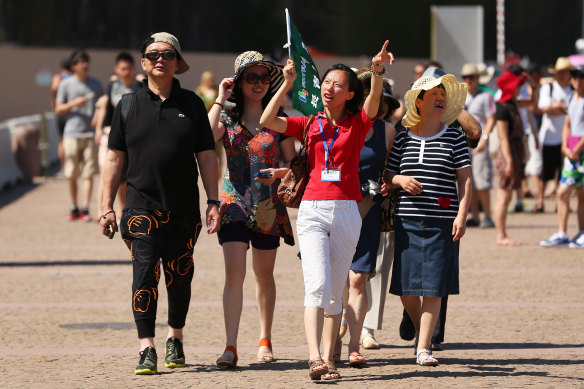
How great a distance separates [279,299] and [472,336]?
6.63 ft

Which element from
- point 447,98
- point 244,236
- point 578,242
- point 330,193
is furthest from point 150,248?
point 578,242

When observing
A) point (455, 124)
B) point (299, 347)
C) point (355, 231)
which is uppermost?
point (455, 124)

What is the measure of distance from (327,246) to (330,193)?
0.29 m

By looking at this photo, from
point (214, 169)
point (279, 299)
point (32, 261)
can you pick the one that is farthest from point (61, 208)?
point (214, 169)

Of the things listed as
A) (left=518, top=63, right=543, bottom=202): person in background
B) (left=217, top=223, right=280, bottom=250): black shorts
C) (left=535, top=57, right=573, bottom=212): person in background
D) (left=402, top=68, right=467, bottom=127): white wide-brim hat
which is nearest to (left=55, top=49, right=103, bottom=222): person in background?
(left=518, top=63, right=543, bottom=202): person in background

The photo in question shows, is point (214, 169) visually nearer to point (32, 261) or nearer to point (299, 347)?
point (299, 347)

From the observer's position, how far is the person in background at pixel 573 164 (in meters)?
12.5

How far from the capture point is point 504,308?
9.02m

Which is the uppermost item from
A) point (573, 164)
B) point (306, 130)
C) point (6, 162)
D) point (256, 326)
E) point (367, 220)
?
point (306, 130)

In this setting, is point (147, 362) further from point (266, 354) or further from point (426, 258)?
point (426, 258)

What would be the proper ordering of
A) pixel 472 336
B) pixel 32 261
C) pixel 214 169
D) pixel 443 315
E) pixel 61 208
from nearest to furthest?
1. pixel 214 169
2. pixel 443 315
3. pixel 472 336
4. pixel 32 261
5. pixel 61 208

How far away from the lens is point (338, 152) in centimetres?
667

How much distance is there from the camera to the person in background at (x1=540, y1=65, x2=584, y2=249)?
12.5 meters

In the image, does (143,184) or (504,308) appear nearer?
(143,184)
